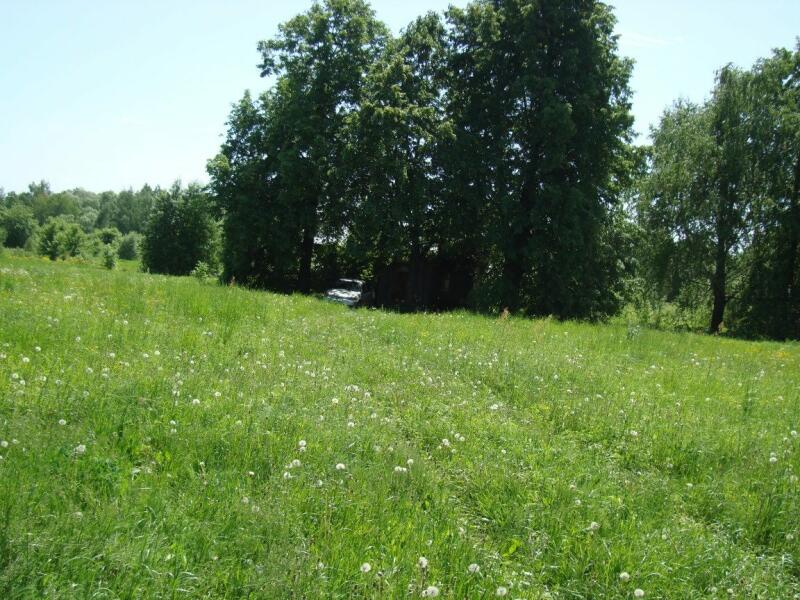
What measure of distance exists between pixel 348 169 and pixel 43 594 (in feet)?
85.5

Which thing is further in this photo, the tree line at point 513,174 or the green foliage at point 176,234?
the green foliage at point 176,234

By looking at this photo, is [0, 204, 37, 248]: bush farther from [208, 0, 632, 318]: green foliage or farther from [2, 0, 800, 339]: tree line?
[208, 0, 632, 318]: green foliage

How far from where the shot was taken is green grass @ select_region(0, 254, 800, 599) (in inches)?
139

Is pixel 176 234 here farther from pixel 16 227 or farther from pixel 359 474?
pixel 16 227

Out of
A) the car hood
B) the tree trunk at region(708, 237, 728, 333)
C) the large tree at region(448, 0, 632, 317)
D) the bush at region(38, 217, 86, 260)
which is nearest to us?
the large tree at region(448, 0, 632, 317)

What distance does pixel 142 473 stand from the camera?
4.42 m

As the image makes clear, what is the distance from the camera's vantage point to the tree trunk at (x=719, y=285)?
3019 cm

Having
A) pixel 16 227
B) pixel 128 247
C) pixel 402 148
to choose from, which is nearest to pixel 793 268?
pixel 402 148

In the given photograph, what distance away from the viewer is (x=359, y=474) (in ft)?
15.8

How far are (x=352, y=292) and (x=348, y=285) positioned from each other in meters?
1.62

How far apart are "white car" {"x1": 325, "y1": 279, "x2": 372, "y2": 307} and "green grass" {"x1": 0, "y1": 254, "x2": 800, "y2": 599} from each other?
2157 centimetres

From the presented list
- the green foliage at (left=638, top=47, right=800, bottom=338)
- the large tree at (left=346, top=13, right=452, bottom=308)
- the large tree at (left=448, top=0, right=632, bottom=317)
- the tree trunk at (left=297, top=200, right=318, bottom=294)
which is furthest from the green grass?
the tree trunk at (left=297, top=200, right=318, bottom=294)

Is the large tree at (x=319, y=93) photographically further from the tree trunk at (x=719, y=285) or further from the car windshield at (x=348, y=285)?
the tree trunk at (x=719, y=285)

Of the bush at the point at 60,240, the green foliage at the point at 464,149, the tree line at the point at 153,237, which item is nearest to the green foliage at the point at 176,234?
the tree line at the point at 153,237
